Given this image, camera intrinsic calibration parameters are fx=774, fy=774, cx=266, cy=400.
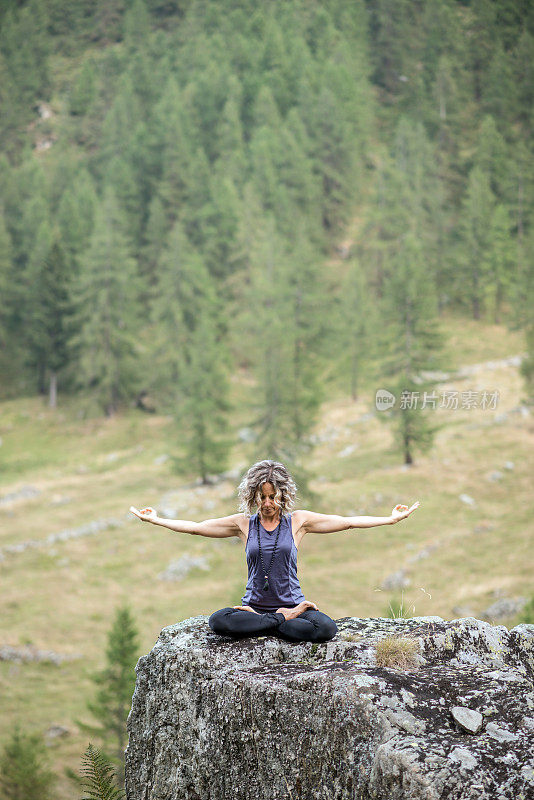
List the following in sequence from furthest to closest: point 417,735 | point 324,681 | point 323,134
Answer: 1. point 323,134
2. point 324,681
3. point 417,735

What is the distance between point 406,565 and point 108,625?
1224cm

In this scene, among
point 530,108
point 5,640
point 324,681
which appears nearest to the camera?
point 324,681

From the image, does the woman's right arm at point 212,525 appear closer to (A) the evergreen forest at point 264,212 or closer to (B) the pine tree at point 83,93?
(A) the evergreen forest at point 264,212

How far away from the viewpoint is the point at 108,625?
1182 inches

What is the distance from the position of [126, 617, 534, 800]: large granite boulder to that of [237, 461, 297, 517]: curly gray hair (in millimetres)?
814

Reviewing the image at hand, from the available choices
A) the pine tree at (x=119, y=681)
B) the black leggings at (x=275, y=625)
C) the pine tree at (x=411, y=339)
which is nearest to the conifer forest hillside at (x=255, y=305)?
the pine tree at (x=411, y=339)

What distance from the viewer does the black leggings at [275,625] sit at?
15.0ft

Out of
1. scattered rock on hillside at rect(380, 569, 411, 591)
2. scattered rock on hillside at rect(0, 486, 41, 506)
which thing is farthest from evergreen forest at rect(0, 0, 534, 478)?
scattered rock on hillside at rect(0, 486, 41, 506)

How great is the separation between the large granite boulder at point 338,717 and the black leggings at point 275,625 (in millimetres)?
65

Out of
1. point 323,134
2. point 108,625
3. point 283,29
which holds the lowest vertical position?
point 108,625

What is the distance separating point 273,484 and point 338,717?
1414mm

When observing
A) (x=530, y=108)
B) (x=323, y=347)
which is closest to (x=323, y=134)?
(x=530, y=108)

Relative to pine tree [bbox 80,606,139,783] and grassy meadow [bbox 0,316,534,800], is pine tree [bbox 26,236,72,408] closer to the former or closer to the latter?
grassy meadow [bbox 0,316,534,800]

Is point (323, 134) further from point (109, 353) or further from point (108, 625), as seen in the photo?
point (108, 625)
